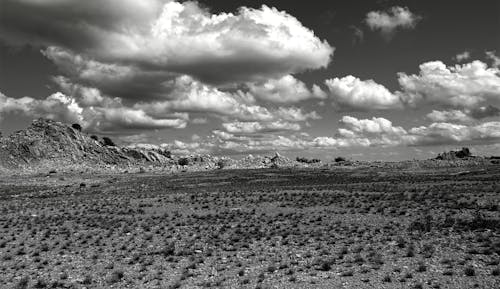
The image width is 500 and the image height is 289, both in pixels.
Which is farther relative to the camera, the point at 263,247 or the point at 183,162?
the point at 183,162

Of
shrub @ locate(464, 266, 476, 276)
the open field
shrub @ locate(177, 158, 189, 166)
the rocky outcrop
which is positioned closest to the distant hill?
shrub @ locate(177, 158, 189, 166)

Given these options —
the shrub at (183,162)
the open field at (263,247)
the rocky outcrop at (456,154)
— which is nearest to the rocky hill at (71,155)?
the shrub at (183,162)

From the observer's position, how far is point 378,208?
32750 millimetres

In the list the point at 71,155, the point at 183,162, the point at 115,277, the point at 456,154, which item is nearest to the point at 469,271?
the point at 115,277

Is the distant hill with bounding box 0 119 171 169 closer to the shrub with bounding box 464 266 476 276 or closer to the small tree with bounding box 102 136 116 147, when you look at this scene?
the small tree with bounding box 102 136 116 147

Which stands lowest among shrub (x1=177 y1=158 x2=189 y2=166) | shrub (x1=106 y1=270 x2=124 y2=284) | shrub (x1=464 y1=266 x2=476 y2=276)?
shrub (x1=106 y1=270 x2=124 y2=284)

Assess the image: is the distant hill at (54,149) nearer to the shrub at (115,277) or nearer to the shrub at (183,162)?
the shrub at (183,162)

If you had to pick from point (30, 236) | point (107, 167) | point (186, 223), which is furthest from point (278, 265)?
point (107, 167)

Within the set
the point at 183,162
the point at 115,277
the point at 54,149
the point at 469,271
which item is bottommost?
the point at 115,277

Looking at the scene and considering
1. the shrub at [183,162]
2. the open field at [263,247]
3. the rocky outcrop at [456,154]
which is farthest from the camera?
the shrub at [183,162]

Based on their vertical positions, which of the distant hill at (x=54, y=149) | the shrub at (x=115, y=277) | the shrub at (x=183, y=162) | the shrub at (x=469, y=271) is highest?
the distant hill at (x=54, y=149)

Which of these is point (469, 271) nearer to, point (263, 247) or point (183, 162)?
point (263, 247)

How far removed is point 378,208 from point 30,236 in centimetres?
2523

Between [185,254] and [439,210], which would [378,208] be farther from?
[185,254]
